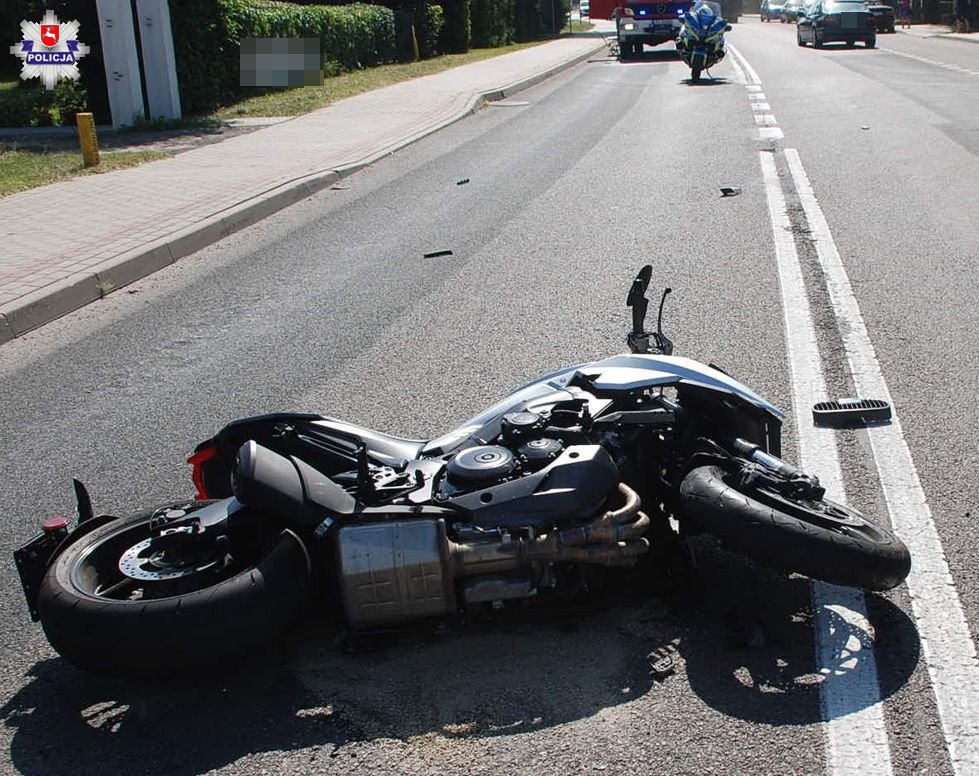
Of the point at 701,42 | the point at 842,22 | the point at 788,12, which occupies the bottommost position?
the point at 701,42

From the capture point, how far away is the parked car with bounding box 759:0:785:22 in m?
73.1

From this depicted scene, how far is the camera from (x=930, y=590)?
3.92 m

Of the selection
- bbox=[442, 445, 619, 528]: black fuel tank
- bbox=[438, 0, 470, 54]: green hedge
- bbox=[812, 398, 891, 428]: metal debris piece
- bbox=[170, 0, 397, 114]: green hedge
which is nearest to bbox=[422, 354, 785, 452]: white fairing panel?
bbox=[442, 445, 619, 528]: black fuel tank

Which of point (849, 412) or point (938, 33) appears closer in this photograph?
point (849, 412)

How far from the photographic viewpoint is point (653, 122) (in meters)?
18.3

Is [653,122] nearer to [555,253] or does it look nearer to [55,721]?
[555,253]

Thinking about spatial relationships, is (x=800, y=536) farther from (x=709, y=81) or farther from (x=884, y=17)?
(x=884, y=17)

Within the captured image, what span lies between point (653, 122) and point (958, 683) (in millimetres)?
15854

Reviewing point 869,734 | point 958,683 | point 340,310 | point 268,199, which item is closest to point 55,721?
point 869,734

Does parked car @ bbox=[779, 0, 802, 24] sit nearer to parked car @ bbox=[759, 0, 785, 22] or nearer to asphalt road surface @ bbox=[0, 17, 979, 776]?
parked car @ bbox=[759, 0, 785, 22]

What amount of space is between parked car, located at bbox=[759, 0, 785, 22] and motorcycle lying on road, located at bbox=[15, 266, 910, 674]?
243ft

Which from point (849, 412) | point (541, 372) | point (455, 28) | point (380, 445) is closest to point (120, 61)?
point (541, 372)

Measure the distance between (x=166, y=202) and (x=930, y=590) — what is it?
10106 millimetres

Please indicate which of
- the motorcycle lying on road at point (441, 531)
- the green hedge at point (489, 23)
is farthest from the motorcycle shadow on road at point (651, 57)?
the motorcycle lying on road at point (441, 531)
